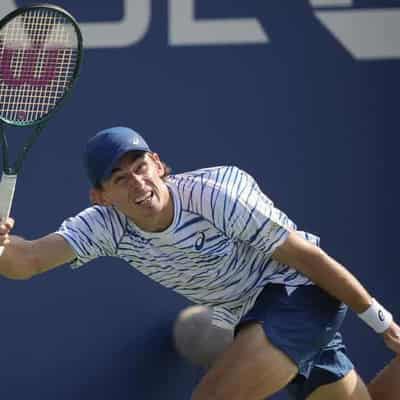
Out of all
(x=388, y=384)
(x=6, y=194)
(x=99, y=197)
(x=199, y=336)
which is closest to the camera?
(x=6, y=194)

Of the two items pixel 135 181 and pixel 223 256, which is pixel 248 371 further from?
pixel 135 181

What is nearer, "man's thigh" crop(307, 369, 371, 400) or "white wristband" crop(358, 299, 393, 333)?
"white wristband" crop(358, 299, 393, 333)

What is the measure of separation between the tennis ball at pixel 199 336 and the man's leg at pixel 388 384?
A: 1.83 feet

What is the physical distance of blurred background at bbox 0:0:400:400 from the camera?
15.0ft

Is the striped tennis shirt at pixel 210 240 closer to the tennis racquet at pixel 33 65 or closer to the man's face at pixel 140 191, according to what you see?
the man's face at pixel 140 191

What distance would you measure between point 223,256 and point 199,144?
2.96ft

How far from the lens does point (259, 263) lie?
3.91 meters

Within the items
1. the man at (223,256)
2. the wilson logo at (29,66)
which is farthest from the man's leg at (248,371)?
the wilson logo at (29,66)

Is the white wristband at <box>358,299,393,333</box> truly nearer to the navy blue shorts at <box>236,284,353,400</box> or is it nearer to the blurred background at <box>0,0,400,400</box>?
the navy blue shorts at <box>236,284,353,400</box>

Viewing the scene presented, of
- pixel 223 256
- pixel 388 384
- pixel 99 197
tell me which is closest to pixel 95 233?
pixel 99 197

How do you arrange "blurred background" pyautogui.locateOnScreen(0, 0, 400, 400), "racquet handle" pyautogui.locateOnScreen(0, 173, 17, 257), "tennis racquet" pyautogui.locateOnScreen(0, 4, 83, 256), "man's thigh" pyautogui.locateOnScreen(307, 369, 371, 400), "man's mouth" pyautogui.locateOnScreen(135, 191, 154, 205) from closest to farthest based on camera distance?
"racquet handle" pyautogui.locateOnScreen(0, 173, 17, 257) < "man's mouth" pyautogui.locateOnScreen(135, 191, 154, 205) < "tennis racquet" pyautogui.locateOnScreen(0, 4, 83, 256) < "man's thigh" pyautogui.locateOnScreen(307, 369, 371, 400) < "blurred background" pyautogui.locateOnScreen(0, 0, 400, 400)

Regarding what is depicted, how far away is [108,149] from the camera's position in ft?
12.1

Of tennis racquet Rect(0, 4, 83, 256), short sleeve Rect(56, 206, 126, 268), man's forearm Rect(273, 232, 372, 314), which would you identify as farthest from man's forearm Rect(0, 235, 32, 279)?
man's forearm Rect(273, 232, 372, 314)

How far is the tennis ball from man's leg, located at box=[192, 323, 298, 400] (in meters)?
0.72
